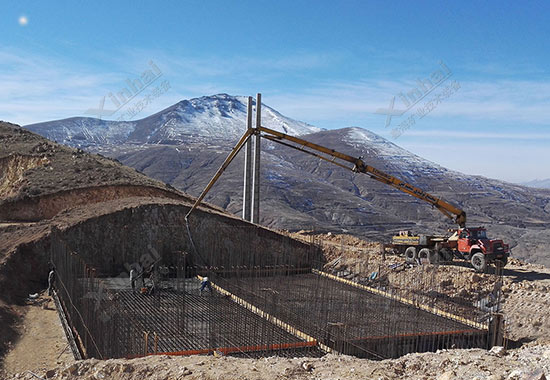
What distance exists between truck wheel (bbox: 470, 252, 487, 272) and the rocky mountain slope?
21.3 meters

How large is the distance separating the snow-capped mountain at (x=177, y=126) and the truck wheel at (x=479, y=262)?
77029 mm

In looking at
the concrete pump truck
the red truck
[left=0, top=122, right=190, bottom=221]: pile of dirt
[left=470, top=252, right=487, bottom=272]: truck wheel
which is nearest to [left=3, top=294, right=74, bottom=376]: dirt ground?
the concrete pump truck

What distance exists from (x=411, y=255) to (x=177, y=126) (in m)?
94.0

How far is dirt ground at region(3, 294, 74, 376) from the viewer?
306 inches

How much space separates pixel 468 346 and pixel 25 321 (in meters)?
9.34

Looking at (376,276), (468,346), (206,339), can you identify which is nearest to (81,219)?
(206,339)

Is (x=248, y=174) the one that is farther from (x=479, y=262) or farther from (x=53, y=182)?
(x=479, y=262)

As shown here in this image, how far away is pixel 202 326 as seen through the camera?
9.71m

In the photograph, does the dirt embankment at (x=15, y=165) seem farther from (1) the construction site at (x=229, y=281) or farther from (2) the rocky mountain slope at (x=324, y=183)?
(2) the rocky mountain slope at (x=324, y=183)

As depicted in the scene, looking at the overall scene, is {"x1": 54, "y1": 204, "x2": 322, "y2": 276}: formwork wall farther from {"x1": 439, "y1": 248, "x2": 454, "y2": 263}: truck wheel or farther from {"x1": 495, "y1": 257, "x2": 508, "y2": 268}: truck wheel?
{"x1": 495, "y1": 257, "x2": 508, "y2": 268}: truck wheel

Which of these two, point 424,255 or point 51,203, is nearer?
point 424,255

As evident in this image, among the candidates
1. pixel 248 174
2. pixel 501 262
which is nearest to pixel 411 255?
pixel 501 262

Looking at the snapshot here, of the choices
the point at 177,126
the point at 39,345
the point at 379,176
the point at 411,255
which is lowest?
the point at 39,345

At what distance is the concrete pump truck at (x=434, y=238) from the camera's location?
1299 cm
